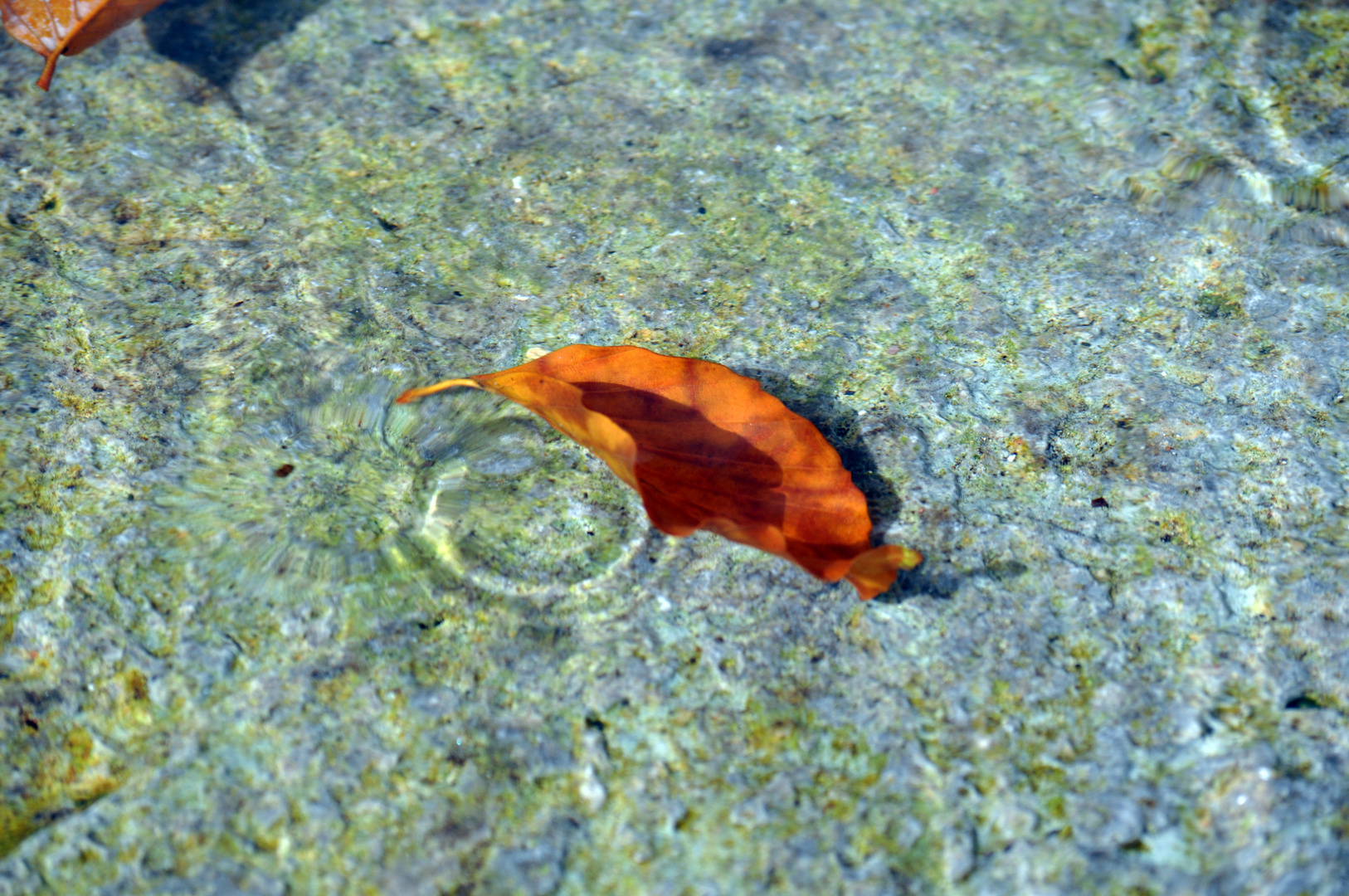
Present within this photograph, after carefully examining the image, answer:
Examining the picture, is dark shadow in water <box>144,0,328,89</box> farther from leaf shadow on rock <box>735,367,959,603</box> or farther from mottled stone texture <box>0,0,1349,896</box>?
leaf shadow on rock <box>735,367,959,603</box>

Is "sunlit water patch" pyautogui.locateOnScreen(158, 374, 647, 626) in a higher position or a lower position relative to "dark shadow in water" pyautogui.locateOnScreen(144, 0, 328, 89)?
lower

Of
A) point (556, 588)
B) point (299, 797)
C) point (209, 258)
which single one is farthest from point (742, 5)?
point (299, 797)

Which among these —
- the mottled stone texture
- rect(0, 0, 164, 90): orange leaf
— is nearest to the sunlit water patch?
the mottled stone texture

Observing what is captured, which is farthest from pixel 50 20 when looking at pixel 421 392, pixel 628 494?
pixel 628 494

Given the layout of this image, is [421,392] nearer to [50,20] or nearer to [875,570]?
[875,570]

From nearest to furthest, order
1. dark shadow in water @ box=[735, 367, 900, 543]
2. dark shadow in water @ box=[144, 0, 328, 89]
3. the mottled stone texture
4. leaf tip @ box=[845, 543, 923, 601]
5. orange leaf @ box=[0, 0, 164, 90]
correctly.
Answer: the mottled stone texture < leaf tip @ box=[845, 543, 923, 601] < dark shadow in water @ box=[735, 367, 900, 543] < orange leaf @ box=[0, 0, 164, 90] < dark shadow in water @ box=[144, 0, 328, 89]

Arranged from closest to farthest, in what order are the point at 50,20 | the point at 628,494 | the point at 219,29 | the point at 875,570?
1. the point at 875,570
2. the point at 628,494
3. the point at 50,20
4. the point at 219,29
